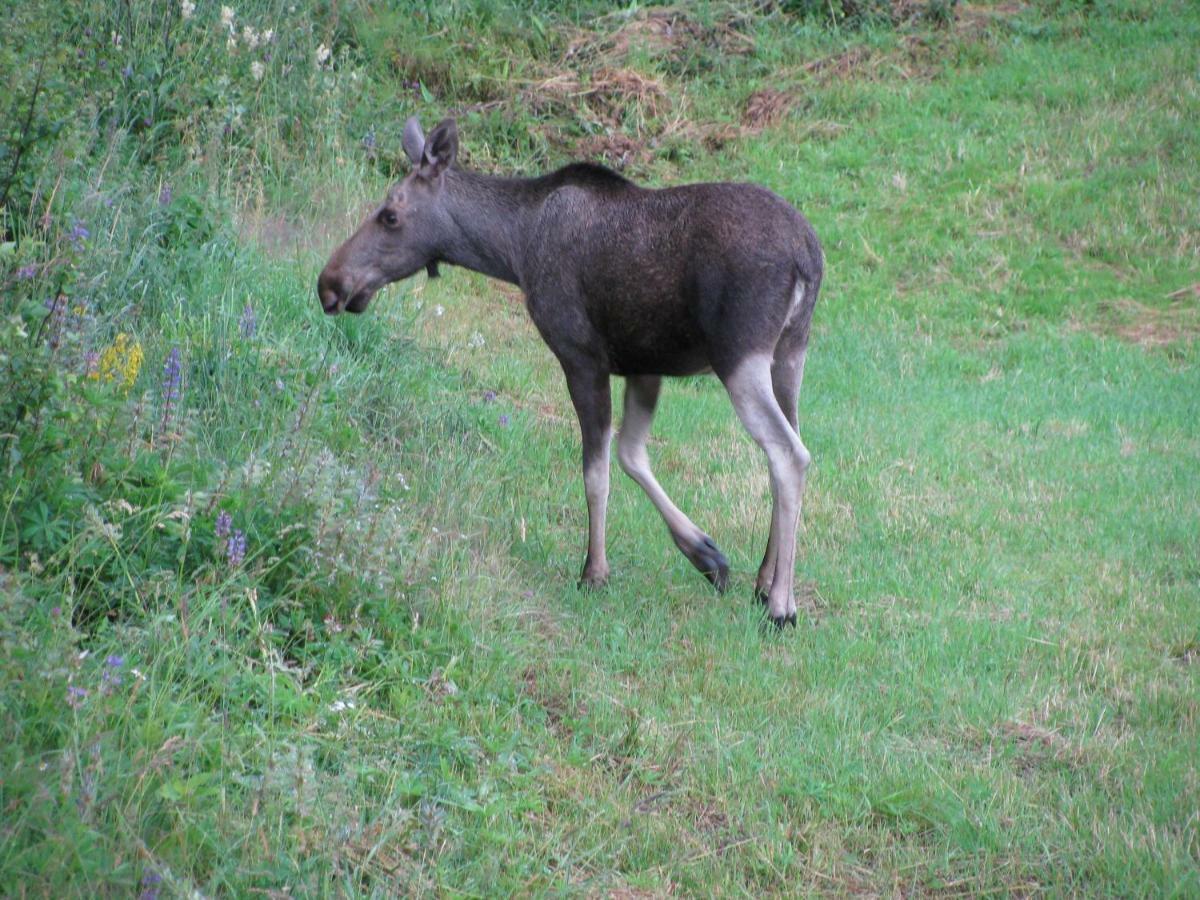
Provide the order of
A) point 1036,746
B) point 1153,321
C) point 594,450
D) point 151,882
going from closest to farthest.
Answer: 1. point 151,882
2. point 1036,746
3. point 594,450
4. point 1153,321

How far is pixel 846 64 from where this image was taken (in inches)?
717

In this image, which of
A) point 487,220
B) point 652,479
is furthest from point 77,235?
point 652,479

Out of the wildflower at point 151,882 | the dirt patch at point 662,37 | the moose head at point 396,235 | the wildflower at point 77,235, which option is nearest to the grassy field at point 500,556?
the wildflower at point 151,882

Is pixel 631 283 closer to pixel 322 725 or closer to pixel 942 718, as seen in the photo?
pixel 942 718

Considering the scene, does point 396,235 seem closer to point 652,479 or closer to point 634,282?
point 634,282

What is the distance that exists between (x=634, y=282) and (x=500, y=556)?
168cm

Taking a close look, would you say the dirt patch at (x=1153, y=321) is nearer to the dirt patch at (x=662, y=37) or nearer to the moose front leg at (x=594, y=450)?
the moose front leg at (x=594, y=450)

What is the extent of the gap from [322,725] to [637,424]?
3.62m

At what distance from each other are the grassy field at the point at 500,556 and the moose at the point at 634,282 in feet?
1.75

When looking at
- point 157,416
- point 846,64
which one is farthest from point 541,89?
point 157,416

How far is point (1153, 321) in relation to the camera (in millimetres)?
13398

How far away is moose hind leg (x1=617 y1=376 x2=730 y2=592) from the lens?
8.09 meters

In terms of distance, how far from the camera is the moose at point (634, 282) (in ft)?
24.5

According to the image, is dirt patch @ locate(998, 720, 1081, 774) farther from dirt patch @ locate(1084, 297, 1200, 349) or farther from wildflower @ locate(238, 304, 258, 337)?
dirt patch @ locate(1084, 297, 1200, 349)
